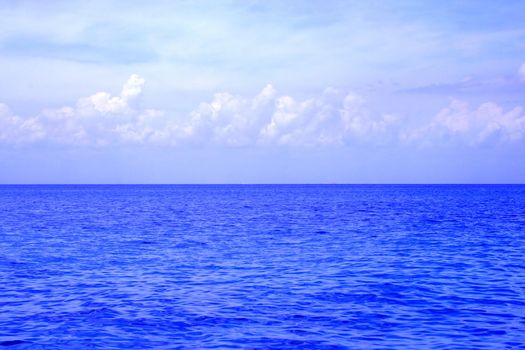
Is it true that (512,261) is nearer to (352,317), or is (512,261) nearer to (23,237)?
(352,317)

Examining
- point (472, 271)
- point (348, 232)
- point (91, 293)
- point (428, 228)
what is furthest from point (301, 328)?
point (428, 228)

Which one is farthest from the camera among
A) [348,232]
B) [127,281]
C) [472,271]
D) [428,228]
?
[428,228]

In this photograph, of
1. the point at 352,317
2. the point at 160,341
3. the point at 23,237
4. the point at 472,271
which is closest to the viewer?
the point at 160,341

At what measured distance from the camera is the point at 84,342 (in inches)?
715

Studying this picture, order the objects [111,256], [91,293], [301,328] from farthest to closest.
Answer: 1. [111,256]
2. [91,293]
3. [301,328]

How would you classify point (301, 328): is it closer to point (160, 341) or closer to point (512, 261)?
point (160, 341)

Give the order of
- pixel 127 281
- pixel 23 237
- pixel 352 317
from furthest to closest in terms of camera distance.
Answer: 1. pixel 23 237
2. pixel 127 281
3. pixel 352 317

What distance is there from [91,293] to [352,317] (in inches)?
470

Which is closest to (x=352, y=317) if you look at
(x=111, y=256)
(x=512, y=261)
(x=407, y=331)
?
(x=407, y=331)

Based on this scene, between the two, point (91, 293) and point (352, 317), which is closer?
point (352, 317)

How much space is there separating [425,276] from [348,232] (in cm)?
2492

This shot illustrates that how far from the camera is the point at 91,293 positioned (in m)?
25.5

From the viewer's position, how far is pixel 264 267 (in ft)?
108

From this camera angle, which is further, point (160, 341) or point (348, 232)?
point (348, 232)
